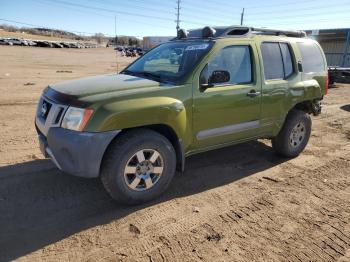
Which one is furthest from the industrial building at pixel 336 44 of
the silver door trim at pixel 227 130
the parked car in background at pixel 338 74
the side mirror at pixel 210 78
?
the side mirror at pixel 210 78

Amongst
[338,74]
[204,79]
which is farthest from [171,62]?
[338,74]

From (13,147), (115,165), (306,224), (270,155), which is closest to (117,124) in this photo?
(115,165)

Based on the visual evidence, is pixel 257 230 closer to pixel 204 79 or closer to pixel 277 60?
pixel 204 79

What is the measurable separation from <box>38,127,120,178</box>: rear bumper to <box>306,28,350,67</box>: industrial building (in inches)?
926

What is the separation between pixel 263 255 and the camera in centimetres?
303

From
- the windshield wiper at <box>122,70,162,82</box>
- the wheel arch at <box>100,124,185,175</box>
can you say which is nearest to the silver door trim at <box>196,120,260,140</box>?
the wheel arch at <box>100,124,185,175</box>

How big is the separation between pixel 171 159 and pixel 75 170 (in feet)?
3.63

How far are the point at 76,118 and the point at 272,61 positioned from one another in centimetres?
302

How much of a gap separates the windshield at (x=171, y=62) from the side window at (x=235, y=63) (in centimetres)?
19

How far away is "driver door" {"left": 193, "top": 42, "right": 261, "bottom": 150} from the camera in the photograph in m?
4.10

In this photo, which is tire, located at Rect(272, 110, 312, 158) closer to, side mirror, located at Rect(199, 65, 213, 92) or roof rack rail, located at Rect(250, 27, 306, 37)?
roof rack rail, located at Rect(250, 27, 306, 37)

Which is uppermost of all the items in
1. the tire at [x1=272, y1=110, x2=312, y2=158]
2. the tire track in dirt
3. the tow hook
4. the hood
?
the hood

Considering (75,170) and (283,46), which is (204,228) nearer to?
(75,170)

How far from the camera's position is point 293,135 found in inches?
218
